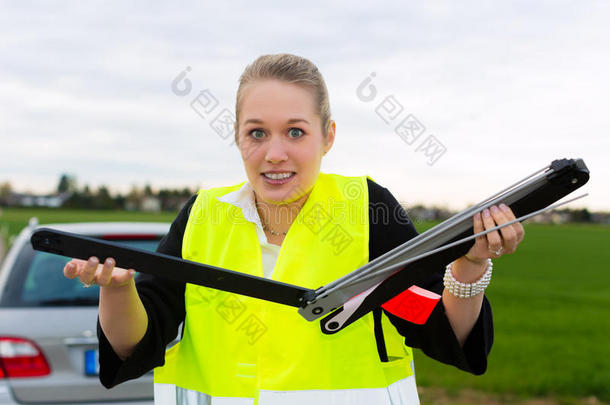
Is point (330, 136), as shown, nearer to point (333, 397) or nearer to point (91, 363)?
point (333, 397)

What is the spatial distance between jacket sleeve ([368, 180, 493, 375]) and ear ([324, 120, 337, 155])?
280 millimetres

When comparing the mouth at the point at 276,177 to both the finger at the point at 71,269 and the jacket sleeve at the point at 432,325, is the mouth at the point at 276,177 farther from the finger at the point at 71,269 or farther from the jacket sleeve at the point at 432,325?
the finger at the point at 71,269

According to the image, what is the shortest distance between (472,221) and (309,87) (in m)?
0.76

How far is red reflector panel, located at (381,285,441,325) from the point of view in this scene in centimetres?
189

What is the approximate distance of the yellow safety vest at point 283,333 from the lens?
190 cm

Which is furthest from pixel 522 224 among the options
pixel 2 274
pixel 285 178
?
pixel 2 274

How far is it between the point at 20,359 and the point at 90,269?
2.39 m

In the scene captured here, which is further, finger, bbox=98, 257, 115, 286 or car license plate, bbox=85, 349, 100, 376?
car license plate, bbox=85, 349, 100, 376

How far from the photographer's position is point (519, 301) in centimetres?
1422

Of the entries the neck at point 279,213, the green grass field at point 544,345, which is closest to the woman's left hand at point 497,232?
the neck at point 279,213

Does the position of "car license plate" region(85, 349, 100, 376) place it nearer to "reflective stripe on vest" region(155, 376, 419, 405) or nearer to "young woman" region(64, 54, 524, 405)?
"young woman" region(64, 54, 524, 405)

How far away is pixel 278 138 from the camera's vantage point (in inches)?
78.0

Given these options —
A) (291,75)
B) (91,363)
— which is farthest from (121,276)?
(91,363)

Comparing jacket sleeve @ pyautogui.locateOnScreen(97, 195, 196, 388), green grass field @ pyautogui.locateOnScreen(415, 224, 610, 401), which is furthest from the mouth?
green grass field @ pyautogui.locateOnScreen(415, 224, 610, 401)
